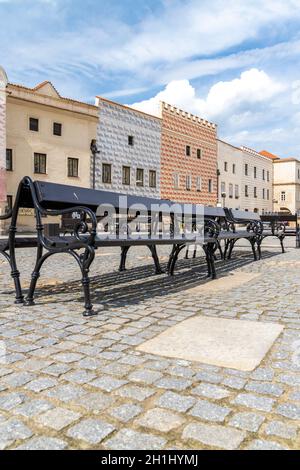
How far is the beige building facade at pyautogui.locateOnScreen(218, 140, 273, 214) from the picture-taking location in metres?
41.7

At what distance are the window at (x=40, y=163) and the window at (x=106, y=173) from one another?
4.31 metres

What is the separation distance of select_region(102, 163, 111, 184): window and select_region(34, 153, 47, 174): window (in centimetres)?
431

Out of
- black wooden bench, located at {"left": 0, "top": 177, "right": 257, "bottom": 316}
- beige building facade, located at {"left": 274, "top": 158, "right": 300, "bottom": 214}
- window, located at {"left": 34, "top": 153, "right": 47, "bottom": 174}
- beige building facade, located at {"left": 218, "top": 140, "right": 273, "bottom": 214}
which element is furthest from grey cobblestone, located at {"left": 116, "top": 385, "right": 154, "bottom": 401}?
beige building facade, located at {"left": 274, "top": 158, "right": 300, "bottom": 214}

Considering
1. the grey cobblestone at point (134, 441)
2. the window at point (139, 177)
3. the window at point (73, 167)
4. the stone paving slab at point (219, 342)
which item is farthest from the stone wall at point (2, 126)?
the grey cobblestone at point (134, 441)

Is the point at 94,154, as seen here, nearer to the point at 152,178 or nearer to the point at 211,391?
the point at 152,178

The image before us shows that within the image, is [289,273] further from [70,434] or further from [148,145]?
[148,145]

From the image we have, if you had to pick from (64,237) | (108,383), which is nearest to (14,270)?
(64,237)

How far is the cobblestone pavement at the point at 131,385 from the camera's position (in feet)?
5.40

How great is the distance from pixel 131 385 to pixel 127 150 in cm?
2821

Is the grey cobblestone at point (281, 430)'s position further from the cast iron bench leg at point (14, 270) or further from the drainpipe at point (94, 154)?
the drainpipe at point (94, 154)

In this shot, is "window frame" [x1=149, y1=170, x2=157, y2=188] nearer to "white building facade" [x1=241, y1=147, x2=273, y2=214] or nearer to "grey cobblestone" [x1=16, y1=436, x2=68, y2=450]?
"white building facade" [x1=241, y1=147, x2=273, y2=214]

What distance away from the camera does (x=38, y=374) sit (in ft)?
7.40

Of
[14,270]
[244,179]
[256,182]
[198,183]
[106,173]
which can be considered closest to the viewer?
[14,270]

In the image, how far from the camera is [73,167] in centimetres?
2600
